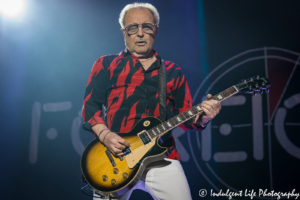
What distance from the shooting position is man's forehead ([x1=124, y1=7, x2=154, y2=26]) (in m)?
2.06

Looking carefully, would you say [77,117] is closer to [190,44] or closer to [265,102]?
[190,44]

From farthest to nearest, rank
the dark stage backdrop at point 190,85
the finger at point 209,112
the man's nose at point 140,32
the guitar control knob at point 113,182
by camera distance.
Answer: the dark stage backdrop at point 190,85, the man's nose at point 140,32, the finger at point 209,112, the guitar control knob at point 113,182

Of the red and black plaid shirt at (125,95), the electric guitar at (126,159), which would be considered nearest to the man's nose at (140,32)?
the red and black plaid shirt at (125,95)

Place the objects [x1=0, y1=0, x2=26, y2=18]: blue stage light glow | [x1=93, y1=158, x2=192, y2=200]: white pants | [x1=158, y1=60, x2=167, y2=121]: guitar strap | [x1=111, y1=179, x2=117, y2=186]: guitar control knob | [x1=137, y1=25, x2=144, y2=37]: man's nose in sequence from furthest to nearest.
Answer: [x1=0, y1=0, x2=26, y2=18]: blue stage light glow < [x1=137, y1=25, x2=144, y2=37]: man's nose < [x1=158, y1=60, x2=167, y2=121]: guitar strap < [x1=93, y1=158, x2=192, y2=200]: white pants < [x1=111, y1=179, x2=117, y2=186]: guitar control knob

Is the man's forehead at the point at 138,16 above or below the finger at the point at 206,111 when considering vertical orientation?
above

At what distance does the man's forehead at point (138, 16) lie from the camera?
6.75ft

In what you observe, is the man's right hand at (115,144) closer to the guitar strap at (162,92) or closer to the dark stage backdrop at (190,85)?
the guitar strap at (162,92)

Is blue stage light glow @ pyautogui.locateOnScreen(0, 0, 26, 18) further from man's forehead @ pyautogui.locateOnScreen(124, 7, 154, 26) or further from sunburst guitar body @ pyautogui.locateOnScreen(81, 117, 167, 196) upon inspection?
sunburst guitar body @ pyautogui.locateOnScreen(81, 117, 167, 196)

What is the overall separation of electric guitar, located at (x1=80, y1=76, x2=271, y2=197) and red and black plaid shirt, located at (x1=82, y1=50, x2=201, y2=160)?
152 mm

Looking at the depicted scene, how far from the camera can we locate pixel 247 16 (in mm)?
3148

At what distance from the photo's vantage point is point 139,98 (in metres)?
1.91

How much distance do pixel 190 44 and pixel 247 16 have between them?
95 centimetres

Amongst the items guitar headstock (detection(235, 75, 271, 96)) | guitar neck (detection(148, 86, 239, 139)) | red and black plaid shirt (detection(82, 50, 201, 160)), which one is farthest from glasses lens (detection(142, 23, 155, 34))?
guitar headstock (detection(235, 75, 271, 96))

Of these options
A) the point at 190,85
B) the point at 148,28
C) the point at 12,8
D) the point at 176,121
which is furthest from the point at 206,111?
the point at 12,8
